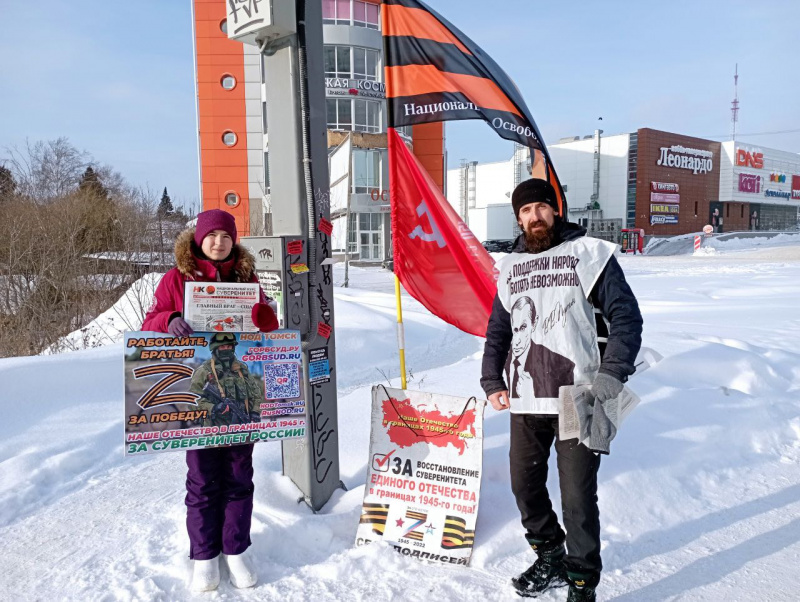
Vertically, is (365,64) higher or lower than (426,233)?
higher

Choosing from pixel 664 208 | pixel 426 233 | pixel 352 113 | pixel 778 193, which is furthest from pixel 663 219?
pixel 426 233

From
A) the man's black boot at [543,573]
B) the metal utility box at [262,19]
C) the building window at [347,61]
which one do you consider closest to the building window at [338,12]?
the building window at [347,61]

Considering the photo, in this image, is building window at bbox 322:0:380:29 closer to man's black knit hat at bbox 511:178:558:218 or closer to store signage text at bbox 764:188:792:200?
man's black knit hat at bbox 511:178:558:218

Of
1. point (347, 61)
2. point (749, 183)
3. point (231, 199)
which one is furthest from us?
point (749, 183)

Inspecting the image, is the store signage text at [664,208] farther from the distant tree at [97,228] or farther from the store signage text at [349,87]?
the distant tree at [97,228]

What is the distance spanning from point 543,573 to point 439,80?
287cm

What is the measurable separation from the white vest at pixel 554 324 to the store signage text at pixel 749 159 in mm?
62664

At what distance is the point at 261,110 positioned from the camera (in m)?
33.2

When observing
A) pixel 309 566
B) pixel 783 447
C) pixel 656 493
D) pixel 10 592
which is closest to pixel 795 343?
pixel 783 447

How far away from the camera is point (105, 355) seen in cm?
625

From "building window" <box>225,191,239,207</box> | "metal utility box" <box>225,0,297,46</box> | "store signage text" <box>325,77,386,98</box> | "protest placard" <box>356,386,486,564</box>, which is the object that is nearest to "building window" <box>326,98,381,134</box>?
"store signage text" <box>325,77,386,98</box>

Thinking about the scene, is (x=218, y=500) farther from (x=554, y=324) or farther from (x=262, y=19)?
(x=262, y=19)

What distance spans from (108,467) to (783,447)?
5.24 m

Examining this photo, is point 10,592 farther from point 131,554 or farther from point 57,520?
point 57,520
